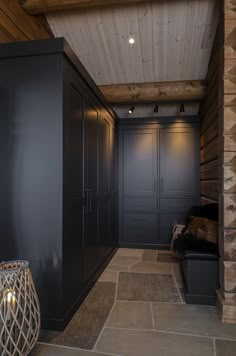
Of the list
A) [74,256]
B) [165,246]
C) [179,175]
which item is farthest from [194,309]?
[179,175]

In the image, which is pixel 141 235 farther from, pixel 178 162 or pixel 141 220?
pixel 178 162

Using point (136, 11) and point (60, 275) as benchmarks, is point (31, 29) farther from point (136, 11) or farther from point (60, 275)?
point (60, 275)

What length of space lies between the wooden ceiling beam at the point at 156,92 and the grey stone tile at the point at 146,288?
2800mm

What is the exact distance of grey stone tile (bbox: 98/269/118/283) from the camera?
3.30 metres

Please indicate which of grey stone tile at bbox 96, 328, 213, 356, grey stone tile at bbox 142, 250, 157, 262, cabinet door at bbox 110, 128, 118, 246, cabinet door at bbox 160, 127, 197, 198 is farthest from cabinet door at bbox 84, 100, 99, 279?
cabinet door at bbox 160, 127, 197, 198

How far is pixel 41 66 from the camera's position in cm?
218

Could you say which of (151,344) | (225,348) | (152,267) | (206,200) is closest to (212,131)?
(206,200)

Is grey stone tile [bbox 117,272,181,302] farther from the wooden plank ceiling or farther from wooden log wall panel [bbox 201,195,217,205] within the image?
the wooden plank ceiling

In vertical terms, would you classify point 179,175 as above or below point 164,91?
below

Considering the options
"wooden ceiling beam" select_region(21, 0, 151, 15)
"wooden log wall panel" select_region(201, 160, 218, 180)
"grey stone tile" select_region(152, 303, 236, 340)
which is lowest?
"grey stone tile" select_region(152, 303, 236, 340)

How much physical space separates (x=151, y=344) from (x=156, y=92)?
141 inches

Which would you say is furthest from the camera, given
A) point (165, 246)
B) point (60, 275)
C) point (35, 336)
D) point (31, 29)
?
point (165, 246)

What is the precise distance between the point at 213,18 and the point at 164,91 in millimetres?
1353

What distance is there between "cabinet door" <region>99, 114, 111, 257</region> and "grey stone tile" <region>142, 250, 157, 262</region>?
716mm
